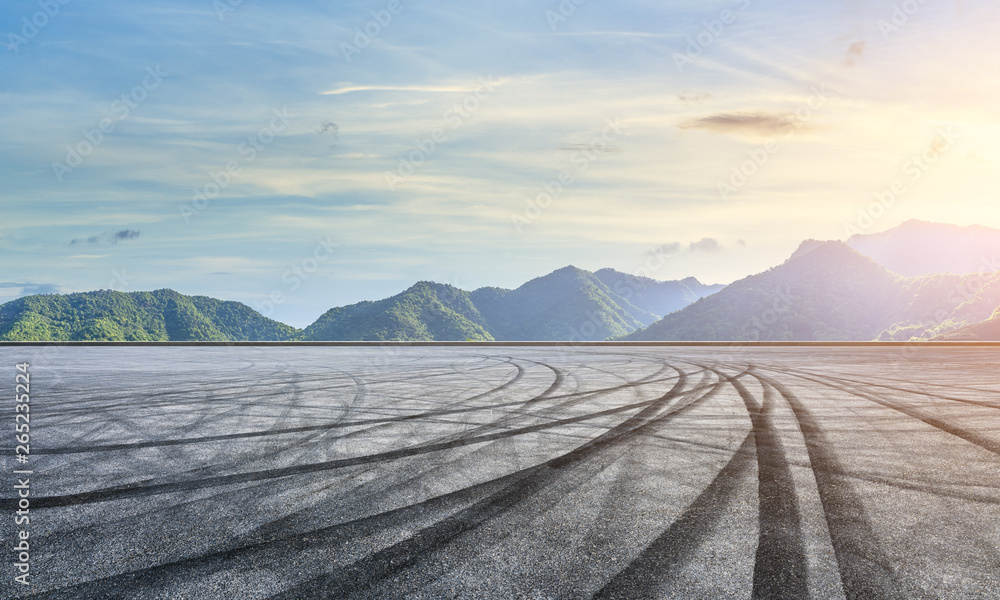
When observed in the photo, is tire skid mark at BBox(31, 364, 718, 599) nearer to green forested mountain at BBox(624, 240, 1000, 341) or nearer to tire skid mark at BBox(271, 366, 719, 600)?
tire skid mark at BBox(271, 366, 719, 600)

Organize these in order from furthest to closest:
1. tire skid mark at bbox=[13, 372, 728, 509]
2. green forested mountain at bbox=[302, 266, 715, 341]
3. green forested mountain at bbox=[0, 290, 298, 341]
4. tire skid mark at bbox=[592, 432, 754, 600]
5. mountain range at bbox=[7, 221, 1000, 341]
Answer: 1. green forested mountain at bbox=[302, 266, 715, 341]
2. mountain range at bbox=[7, 221, 1000, 341]
3. green forested mountain at bbox=[0, 290, 298, 341]
4. tire skid mark at bbox=[13, 372, 728, 509]
5. tire skid mark at bbox=[592, 432, 754, 600]

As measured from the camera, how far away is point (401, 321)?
120438mm

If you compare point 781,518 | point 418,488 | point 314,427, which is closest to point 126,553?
point 418,488

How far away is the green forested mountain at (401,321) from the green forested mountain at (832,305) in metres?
40.7

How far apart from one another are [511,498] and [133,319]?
136 metres

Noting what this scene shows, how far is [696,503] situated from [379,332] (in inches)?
4459

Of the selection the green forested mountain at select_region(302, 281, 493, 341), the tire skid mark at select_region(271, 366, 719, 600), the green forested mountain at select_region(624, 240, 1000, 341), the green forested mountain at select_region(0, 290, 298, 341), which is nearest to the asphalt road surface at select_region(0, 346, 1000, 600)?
the tire skid mark at select_region(271, 366, 719, 600)

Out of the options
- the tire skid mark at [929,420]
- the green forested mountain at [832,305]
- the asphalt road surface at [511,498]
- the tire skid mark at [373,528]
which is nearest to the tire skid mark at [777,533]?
the asphalt road surface at [511,498]

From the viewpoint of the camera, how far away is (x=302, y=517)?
5273 mm

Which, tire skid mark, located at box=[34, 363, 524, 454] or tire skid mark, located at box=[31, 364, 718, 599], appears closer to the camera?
tire skid mark, located at box=[31, 364, 718, 599]

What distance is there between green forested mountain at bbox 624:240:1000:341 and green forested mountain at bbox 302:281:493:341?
40.7m

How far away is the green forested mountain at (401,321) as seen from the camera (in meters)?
118

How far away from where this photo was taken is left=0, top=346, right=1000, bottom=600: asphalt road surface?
414 centimetres

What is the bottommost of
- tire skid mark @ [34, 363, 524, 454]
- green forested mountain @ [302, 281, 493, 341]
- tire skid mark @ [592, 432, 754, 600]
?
tire skid mark @ [592, 432, 754, 600]
